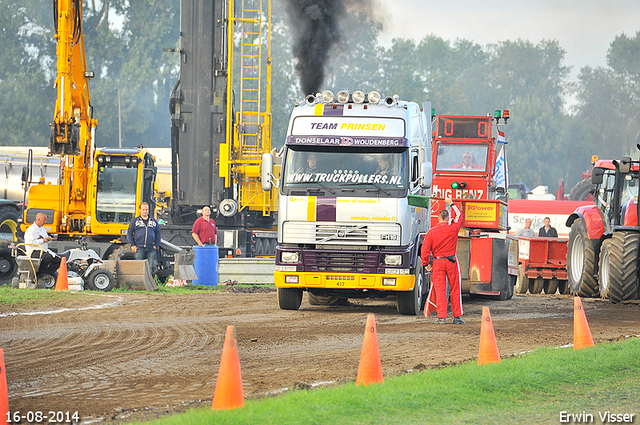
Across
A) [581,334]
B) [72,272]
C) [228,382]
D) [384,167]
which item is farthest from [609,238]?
[228,382]

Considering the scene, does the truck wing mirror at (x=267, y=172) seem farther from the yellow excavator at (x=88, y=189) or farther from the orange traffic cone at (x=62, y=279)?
the yellow excavator at (x=88, y=189)

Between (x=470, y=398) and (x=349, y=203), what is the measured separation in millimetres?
7253

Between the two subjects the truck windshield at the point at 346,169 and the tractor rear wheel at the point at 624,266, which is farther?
the tractor rear wheel at the point at 624,266

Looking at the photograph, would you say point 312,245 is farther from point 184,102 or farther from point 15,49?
point 15,49

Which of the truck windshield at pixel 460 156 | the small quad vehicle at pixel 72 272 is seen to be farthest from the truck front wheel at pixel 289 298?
the truck windshield at pixel 460 156

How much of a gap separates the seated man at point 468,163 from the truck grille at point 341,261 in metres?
7.52

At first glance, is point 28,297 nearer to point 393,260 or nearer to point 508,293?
point 393,260

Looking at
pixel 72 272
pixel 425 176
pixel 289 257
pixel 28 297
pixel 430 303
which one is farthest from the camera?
pixel 72 272

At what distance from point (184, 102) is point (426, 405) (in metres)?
19.5

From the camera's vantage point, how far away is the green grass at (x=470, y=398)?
6.60 metres

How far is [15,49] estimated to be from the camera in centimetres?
6781

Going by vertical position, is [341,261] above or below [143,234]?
below

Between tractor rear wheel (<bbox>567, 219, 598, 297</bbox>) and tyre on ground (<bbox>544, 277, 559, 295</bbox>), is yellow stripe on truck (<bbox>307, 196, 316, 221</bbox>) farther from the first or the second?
tyre on ground (<bbox>544, 277, 559, 295</bbox>)

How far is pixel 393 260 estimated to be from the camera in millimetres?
14641
